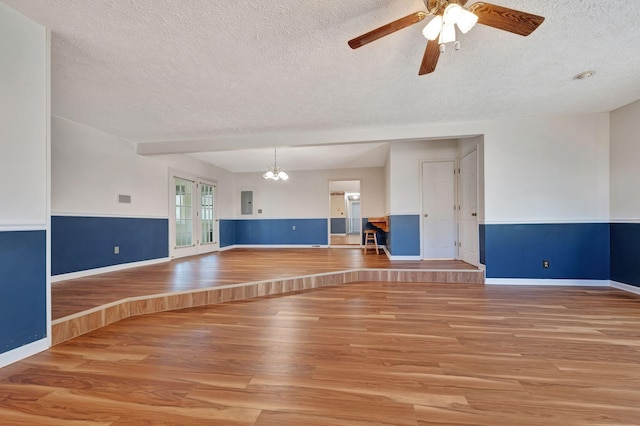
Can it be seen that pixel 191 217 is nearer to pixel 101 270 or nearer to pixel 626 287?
pixel 101 270

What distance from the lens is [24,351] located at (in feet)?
6.30

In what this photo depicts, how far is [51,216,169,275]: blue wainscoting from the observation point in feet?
11.9

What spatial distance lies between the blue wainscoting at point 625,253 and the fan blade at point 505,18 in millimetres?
3360

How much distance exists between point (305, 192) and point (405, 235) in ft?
12.3

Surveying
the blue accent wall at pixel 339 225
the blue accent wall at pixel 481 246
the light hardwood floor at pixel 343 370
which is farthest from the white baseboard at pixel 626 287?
the blue accent wall at pixel 339 225

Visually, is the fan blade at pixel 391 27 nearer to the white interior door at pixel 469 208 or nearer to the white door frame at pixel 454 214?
the white interior door at pixel 469 208

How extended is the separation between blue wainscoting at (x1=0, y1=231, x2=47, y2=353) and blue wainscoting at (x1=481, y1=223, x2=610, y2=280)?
4.93 m

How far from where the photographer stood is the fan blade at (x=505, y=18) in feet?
5.05

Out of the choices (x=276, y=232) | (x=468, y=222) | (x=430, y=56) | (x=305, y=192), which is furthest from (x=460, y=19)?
(x=276, y=232)

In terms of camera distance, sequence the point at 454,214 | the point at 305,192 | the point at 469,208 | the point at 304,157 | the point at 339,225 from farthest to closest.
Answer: the point at 339,225
the point at 305,192
the point at 304,157
the point at 454,214
the point at 469,208

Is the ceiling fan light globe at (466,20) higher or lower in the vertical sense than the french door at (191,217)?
higher

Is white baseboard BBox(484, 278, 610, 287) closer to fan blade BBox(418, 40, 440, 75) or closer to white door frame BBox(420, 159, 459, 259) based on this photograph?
white door frame BBox(420, 159, 459, 259)

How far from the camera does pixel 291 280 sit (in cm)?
377

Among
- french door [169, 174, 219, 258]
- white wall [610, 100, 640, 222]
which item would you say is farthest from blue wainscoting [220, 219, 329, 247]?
white wall [610, 100, 640, 222]
